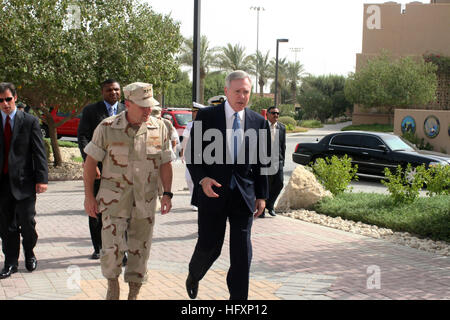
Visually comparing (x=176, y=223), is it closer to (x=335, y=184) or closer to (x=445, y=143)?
(x=335, y=184)

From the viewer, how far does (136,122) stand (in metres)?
4.12

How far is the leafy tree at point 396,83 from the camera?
45.2 metres

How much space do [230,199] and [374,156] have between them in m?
10.6

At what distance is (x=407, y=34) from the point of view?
50312 mm

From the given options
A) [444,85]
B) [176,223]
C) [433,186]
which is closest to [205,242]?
[176,223]

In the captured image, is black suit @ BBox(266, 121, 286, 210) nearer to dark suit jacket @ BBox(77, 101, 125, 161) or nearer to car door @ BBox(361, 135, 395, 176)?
dark suit jacket @ BBox(77, 101, 125, 161)

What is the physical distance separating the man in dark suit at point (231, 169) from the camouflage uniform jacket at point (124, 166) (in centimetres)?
36

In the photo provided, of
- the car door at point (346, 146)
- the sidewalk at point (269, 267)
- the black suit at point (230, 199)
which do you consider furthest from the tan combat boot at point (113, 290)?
the car door at point (346, 146)

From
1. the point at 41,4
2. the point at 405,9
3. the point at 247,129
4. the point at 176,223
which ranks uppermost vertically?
the point at 405,9

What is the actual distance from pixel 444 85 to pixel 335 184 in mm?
43287

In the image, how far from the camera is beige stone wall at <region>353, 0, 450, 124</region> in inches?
1916

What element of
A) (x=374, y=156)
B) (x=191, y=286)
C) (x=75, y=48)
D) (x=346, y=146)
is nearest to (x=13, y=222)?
(x=191, y=286)

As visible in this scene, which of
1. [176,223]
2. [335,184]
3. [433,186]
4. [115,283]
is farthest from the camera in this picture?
[335,184]

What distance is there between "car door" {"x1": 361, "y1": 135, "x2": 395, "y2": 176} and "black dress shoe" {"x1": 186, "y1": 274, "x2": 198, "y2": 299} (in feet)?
33.8
